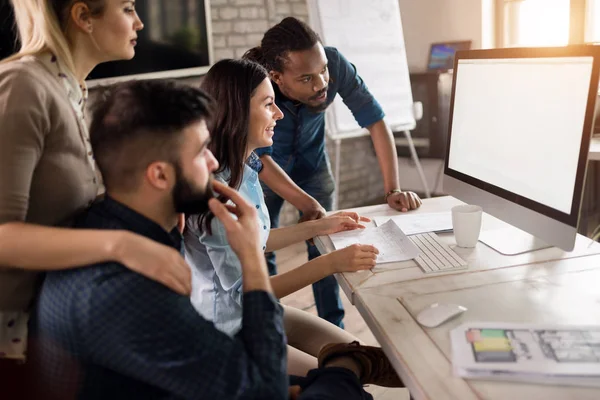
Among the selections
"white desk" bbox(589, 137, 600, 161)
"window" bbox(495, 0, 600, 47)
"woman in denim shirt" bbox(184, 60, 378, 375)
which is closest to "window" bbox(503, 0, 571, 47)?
"window" bbox(495, 0, 600, 47)

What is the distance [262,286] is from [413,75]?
3.31 meters

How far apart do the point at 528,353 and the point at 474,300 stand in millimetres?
216

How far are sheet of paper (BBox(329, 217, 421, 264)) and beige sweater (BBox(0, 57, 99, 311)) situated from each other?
66 centimetres

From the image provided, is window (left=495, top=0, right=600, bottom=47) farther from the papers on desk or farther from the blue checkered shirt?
the blue checkered shirt

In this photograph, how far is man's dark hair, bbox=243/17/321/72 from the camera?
1.73 metres

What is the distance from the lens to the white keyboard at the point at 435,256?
3.96 ft

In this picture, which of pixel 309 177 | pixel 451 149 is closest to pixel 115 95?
pixel 451 149

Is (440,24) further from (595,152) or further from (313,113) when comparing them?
(313,113)

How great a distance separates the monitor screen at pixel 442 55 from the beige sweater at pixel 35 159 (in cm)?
313

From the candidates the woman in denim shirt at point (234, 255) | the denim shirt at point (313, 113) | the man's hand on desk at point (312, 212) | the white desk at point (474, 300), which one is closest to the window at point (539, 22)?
the denim shirt at point (313, 113)

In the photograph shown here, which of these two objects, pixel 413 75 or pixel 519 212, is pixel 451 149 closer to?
pixel 519 212

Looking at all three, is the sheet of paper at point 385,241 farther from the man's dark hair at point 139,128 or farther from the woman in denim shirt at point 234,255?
the man's dark hair at point 139,128

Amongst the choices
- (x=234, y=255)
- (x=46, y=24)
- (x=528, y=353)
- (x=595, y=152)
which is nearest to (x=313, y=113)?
(x=234, y=255)

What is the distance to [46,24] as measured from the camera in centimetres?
97
